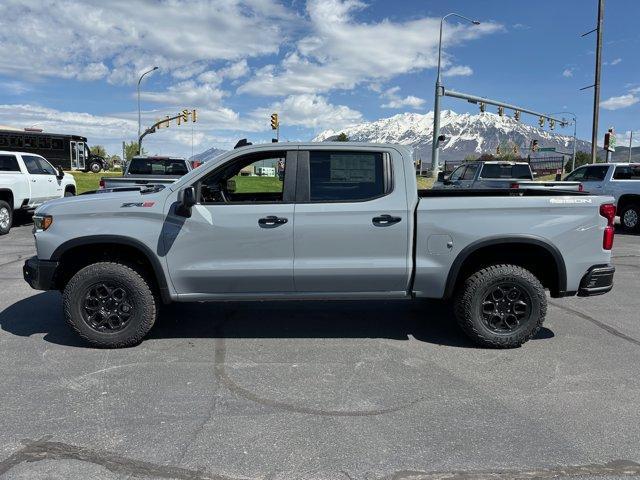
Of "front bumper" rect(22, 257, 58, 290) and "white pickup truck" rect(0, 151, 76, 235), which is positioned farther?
"white pickup truck" rect(0, 151, 76, 235)

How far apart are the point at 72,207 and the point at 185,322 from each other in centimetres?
170

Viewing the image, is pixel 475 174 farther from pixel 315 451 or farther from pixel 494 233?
pixel 315 451

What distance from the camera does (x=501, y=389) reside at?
4047 millimetres

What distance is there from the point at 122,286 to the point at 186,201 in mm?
1004

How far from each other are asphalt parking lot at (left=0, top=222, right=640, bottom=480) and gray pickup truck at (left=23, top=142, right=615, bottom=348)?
19.2 inches

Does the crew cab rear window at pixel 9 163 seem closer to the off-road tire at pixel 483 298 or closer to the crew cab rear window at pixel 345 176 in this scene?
the crew cab rear window at pixel 345 176

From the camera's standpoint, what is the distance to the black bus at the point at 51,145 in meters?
33.3

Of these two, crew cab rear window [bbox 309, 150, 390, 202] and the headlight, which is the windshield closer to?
the headlight

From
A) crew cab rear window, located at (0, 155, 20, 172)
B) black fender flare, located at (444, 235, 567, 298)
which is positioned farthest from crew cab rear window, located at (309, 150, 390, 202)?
crew cab rear window, located at (0, 155, 20, 172)

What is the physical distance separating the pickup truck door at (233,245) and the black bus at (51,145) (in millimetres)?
33697


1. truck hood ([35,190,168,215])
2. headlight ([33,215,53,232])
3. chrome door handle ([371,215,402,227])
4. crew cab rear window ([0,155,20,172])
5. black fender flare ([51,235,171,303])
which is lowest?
black fender flare ([51,235,171,303])

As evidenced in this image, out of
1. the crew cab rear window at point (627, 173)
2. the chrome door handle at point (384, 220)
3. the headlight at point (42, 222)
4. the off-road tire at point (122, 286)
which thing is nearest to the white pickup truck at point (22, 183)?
the headlight at point (42, 222)

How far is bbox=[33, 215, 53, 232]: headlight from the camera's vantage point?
470cm

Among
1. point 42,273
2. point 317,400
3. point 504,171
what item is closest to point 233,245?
point 317,400
